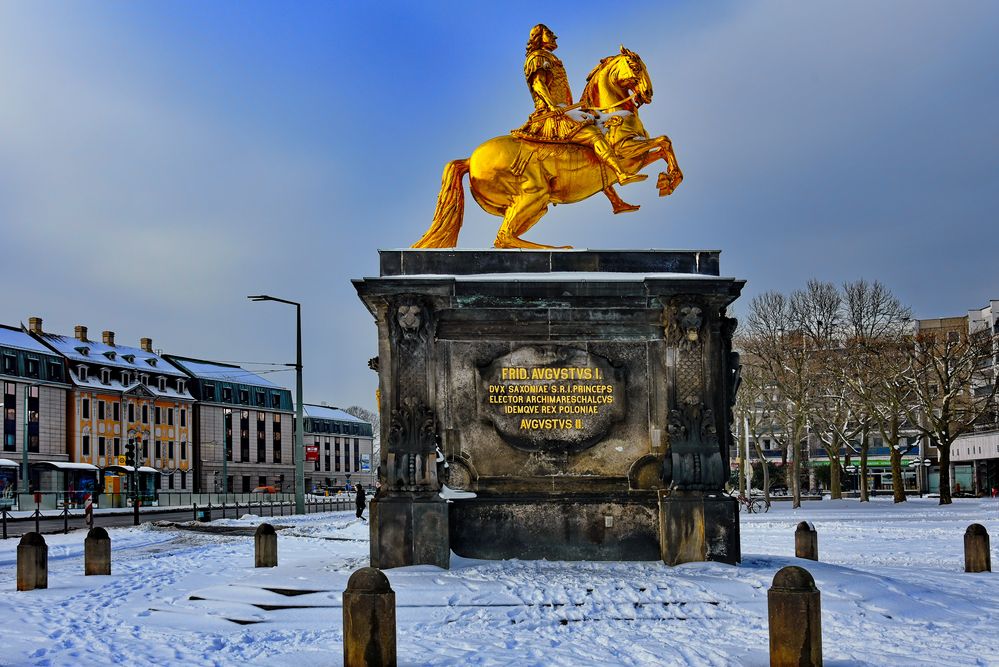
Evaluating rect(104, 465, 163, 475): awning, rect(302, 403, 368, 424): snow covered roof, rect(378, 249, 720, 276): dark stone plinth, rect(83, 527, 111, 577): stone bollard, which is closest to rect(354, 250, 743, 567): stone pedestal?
rect(378, 249, 720, 276): dark stone plinth

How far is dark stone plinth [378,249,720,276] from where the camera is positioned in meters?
17.1

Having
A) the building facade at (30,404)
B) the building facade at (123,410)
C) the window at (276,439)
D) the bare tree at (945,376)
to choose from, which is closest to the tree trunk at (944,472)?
the bare tree at (945,376)

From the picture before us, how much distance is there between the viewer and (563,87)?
19062 millimetres

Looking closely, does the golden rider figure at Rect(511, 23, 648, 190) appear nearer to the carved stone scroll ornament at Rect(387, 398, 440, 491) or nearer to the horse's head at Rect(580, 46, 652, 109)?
the horse's head at Rect(580, 46, 652, 109)

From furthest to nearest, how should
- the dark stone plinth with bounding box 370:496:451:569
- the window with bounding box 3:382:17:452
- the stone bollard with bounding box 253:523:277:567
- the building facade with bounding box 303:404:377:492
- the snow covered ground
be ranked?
the building facade with bounding box 303:404:377:492 → the window with bounding box 3:382:17:452 → the stone bollard with bounding box 253:523:277:567 → the dark stone plinth with bounding box 370:496:451:569 → the snow covered ground

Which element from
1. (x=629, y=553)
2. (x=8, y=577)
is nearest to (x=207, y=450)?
(x=8, y=577)

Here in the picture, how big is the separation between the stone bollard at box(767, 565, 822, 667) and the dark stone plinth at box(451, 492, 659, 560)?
→ 6395 mm

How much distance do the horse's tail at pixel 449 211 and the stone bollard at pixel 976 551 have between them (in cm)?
1028

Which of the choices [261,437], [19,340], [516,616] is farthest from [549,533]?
[261,437]

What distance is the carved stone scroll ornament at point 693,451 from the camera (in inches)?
620

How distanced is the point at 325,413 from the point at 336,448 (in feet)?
15.5

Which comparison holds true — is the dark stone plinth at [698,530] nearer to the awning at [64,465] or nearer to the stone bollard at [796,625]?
the stone bollard at [796,625]

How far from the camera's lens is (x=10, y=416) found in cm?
7912

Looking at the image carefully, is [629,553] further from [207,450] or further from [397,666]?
[207,450]
